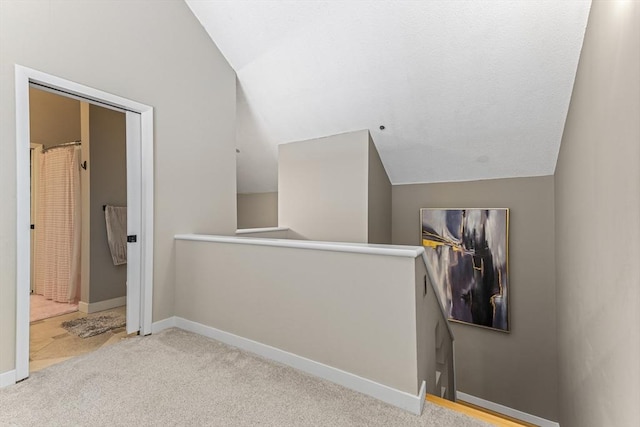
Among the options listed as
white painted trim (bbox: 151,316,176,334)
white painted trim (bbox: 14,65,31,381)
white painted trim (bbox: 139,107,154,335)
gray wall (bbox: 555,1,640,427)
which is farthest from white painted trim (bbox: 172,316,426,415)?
white painted trim (bbox: 14,65,31,381)

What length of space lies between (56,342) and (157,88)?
227 centimetres

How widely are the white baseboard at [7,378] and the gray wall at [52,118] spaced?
2.92 meters

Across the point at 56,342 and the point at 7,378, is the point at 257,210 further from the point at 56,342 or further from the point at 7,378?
the point at 7,378

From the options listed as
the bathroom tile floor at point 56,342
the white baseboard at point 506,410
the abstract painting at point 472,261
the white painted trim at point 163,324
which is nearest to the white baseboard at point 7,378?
the bathroom tile floor at point 56,342

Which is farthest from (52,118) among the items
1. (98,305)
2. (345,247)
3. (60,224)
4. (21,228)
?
(345,247)

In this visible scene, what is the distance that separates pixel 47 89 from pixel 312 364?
2596mm

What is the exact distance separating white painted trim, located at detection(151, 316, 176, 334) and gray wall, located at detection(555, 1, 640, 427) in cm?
303

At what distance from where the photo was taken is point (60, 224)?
3471 millimetres

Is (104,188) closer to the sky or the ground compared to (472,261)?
closer to the sky

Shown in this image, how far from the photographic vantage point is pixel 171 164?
9.10 ft

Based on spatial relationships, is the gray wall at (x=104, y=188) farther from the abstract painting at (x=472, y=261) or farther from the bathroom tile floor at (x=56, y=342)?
the abstract painting at (x=472, y=261)

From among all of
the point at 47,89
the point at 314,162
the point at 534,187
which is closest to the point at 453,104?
the point at 534,187

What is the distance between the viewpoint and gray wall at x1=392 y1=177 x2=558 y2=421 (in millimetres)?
3346

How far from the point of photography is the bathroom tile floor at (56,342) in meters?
2.21
